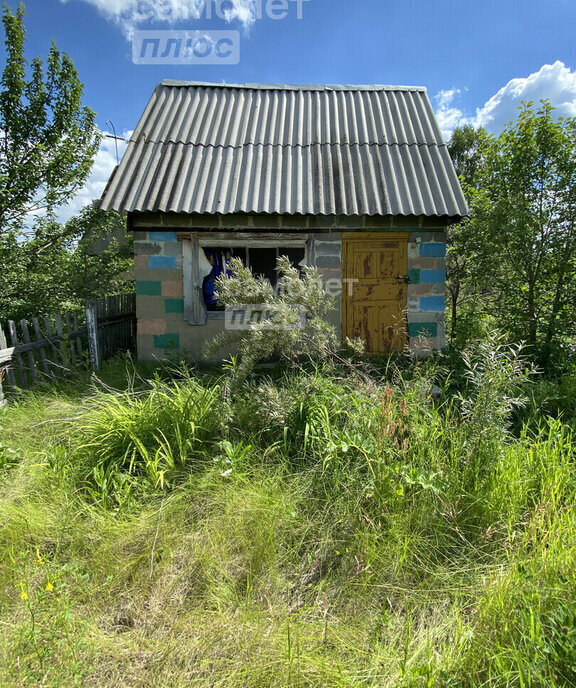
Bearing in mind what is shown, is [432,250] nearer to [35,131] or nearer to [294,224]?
[294,224]

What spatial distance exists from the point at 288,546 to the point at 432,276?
188 inches

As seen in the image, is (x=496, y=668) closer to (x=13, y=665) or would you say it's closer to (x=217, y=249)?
(x=13, y=665)

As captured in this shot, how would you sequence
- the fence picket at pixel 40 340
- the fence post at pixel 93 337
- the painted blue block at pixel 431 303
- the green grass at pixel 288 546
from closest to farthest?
the green grass at pixel 288 546 < the fence picket at pixel 40 340 < the fence post at pixel 93 337 < the painted blue block at pixel 431 303

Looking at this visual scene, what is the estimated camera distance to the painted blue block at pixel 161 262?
571cm

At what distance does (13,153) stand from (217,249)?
382 cm

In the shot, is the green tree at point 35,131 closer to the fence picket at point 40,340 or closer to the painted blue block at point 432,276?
the fence picket at point 40,340

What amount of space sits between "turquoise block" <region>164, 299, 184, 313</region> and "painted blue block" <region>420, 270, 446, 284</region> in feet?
12.1

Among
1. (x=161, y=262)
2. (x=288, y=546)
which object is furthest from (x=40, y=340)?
(x=288, y=546)

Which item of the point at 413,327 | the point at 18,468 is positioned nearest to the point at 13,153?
the point at 18,468

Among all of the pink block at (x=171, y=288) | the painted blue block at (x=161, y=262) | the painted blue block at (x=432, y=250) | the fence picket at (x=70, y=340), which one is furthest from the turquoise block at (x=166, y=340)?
the painted blue block at (x=432, y=250)

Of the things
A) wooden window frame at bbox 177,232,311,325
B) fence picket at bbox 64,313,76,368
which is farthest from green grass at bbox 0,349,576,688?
wooden window frame at bbox 177,232,311,325

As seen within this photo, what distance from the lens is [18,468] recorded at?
305cm

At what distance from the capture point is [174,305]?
5.80m

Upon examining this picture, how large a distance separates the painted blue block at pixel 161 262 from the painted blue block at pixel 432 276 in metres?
3.77
